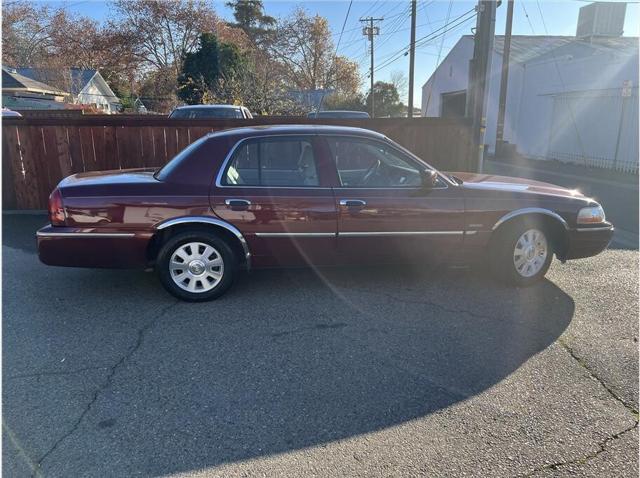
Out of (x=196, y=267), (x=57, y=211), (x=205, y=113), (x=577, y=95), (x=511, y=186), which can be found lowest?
(x=196, y=267)

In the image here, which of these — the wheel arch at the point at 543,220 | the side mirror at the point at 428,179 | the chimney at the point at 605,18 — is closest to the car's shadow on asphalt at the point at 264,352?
the wheel arch at the point at 543,220

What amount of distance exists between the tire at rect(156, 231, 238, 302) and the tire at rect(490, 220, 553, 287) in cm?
266

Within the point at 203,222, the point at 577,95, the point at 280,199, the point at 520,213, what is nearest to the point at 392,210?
the point at 280,199

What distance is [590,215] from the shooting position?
15.3 ft

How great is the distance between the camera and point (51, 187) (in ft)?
26.1

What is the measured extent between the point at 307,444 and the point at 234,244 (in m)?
2.23

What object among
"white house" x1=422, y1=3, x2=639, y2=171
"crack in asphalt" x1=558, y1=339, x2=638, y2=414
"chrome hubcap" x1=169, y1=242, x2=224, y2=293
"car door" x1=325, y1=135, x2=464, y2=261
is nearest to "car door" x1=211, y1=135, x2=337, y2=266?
"car door" x1=325, y1=135, x2=464, y2=261

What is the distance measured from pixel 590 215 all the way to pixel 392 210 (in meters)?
2.11

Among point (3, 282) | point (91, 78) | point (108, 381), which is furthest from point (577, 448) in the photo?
point (91, 78)

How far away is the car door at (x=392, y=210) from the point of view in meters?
4.33

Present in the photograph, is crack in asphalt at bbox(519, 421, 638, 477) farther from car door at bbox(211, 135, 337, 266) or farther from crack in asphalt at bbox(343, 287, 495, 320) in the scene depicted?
car door at bbox(211, 135, 337, 266)

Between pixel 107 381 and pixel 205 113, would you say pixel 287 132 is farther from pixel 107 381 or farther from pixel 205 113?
pixel 205 113

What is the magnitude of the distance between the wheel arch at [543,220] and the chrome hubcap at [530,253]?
0.39ft

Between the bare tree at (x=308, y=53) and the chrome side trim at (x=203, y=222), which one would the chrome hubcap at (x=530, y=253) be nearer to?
the chrome side trim at (x=203, y=222)
